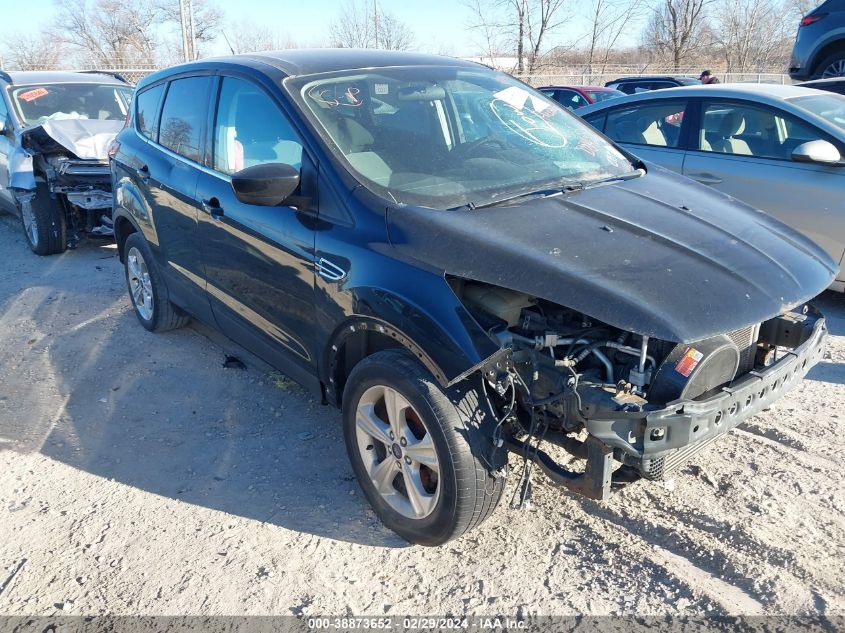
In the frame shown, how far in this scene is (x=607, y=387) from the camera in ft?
8.05

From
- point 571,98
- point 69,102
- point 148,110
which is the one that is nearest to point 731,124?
point 148,110

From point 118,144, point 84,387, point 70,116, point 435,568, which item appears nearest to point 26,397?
point 84,387

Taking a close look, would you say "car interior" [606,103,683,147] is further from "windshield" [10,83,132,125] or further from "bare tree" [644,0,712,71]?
"bare tree" [644,0,712,71]

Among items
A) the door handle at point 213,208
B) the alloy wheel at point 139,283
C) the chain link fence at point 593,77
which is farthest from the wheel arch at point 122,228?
the chain link fence at point 593,77

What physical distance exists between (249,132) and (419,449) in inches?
75.7

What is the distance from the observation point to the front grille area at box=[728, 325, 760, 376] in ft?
9.04

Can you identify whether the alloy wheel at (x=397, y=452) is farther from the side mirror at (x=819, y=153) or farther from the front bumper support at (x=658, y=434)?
the side mirror at (x=819, y=153)

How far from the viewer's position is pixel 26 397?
4414 mm

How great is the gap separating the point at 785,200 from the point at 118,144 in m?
4.90

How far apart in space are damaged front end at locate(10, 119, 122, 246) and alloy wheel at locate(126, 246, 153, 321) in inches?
83.9

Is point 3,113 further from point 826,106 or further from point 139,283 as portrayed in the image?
point 826,106

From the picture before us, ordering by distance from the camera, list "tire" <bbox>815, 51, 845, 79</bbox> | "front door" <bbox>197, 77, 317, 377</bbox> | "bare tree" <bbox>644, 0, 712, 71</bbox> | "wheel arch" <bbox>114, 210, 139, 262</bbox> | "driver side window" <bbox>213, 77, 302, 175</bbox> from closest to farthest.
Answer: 1. "front door" <bbox>197, 77, 317, 377</bbox>
2. "driver side window" <bbox>213, 77, 302, 175</bbox>
3. "wheel arch" <bbox>114, 210, 139, 262</bbox>
4. "tire" <bbox>815, 51, 845, 79</bbox>
5. "bare tree" <bbox>644, 0, 712, 71</bbox>

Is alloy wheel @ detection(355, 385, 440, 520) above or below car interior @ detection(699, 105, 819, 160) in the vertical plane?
below

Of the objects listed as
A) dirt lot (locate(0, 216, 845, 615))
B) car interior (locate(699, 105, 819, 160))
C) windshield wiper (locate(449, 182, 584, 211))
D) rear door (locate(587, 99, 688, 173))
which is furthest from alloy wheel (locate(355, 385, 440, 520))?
car interior (locate(699, 105, 819, 160))
